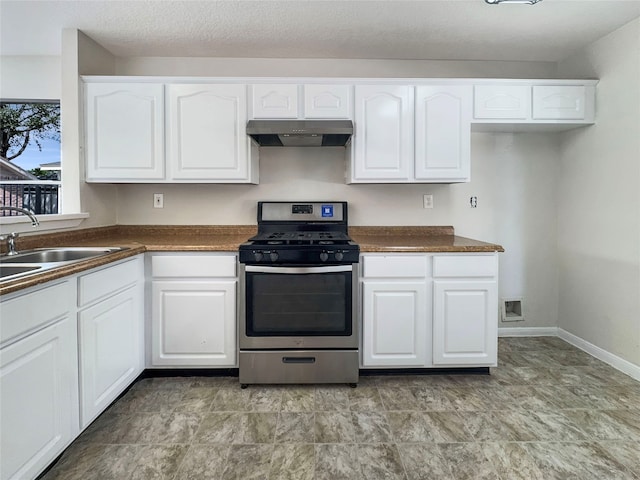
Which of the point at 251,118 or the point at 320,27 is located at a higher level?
the point at 320,27

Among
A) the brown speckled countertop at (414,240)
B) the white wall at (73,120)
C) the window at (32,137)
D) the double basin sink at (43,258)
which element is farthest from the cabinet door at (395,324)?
the window at (32,137)

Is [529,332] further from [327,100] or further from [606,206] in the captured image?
[327,100]

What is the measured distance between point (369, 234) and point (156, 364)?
1.82 metres

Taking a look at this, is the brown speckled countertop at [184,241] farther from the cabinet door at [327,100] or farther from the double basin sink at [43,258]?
the cabinet door at [327,100]

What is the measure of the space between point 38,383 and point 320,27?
2502 mm

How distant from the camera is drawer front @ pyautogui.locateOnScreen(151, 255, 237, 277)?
2326 mm

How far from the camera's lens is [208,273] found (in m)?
2.33

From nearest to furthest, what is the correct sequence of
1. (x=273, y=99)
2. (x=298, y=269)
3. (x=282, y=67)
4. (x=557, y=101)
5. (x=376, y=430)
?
(x=376, y=430) → (x=298, y=269) → (x=273, y=99) → (x=557, y=101) → (x=282, y=67)

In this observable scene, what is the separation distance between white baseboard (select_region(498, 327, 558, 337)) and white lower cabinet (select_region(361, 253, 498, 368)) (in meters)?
0.92

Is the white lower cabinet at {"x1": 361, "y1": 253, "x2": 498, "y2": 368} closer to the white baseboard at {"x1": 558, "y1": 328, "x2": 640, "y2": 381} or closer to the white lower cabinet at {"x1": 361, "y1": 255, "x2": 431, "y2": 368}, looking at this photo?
the white lower cabinet at {"x1": 361, "y1": 255, "x2": 431, "y2": 368}

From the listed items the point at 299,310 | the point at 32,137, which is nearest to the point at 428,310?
the point at 299,310

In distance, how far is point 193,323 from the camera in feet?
7.72

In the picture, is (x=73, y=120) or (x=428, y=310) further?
(x=73, y=120)

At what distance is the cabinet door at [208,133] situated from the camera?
258 centimetres
